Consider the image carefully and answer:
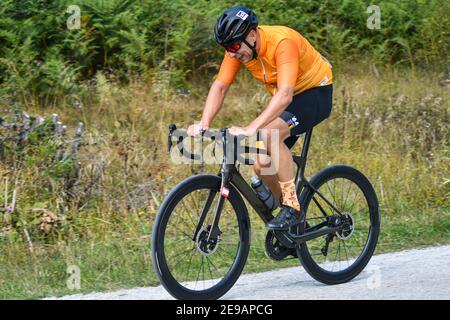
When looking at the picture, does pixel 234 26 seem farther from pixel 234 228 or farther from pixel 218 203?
pixel 234 228

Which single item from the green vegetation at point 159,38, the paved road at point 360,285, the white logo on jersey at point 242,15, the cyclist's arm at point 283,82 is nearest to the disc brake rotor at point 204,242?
the paved road at point 360,285

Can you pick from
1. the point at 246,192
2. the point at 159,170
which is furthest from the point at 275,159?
the point at 159,170

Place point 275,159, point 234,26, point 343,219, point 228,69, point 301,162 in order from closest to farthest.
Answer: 1. point 234,26
2. point 275,159
3. point 228,69
4. point 301,162
5. point 343,219

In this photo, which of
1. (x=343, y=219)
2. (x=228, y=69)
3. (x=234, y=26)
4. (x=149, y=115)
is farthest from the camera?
(x=149, y=115)

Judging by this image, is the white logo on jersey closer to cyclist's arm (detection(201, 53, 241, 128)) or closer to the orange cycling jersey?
the orange cycling jersey

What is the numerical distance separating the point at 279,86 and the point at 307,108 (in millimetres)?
491

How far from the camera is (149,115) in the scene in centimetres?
1001

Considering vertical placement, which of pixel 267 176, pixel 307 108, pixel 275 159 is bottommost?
pixel 267 176

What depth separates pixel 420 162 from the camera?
9.48 m

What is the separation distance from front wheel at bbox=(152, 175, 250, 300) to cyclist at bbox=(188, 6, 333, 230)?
0.98ft

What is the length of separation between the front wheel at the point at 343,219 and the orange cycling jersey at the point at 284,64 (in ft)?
2.46

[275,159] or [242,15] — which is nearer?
[242,15]

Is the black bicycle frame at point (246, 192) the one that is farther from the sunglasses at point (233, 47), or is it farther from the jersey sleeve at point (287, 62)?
the sunglasses at point (233, 47)
